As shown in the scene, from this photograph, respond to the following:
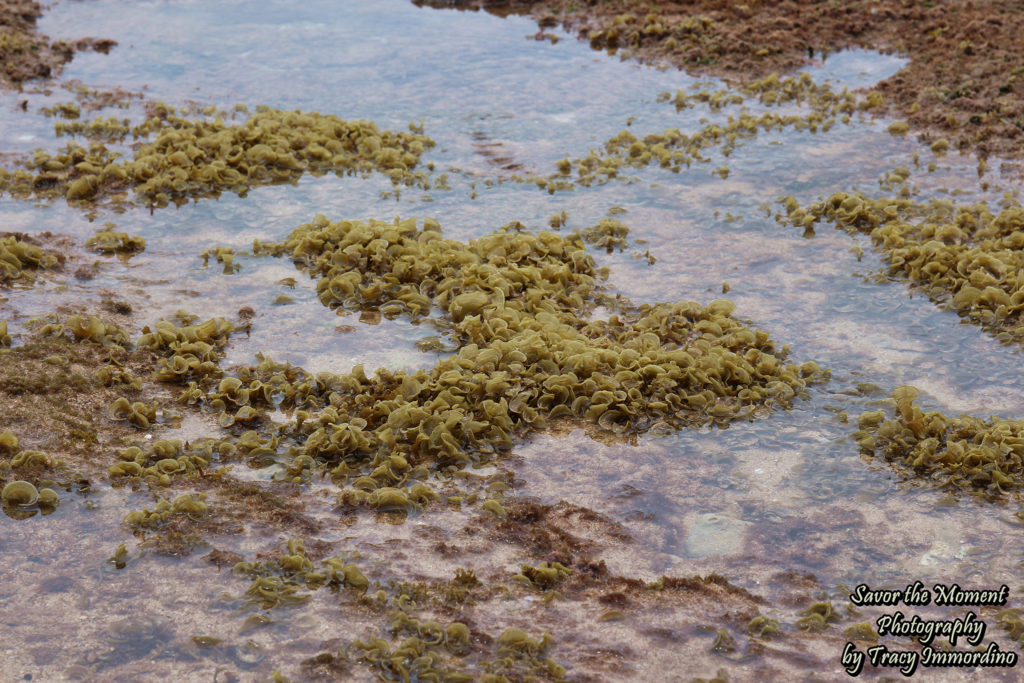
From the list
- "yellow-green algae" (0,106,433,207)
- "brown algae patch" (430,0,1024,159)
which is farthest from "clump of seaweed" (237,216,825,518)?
"brown algae patch" (430,0,1024,159)

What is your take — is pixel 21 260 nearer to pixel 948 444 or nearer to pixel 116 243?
pixel 116 243

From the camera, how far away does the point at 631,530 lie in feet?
14.1

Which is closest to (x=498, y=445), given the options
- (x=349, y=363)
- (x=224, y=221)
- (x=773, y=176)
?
(x=349, y=363)

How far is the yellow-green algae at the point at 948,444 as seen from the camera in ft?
15.0

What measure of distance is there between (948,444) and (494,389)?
2.46 metres

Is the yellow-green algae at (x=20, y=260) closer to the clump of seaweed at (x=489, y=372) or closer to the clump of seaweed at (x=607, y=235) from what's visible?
the clump of seaweed at (x=489, y=372)

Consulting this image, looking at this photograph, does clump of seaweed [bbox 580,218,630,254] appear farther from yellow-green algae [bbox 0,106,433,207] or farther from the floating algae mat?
yellow-green algae [bbox 0,106,433,207]

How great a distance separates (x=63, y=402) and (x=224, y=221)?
2.93m

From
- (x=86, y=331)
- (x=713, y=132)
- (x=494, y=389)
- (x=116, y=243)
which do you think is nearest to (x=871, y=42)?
(x=713, y=132)

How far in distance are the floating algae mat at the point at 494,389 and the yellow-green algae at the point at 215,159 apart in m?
0.04

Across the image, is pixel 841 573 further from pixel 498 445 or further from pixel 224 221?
pixel 224 221

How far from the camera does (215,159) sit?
26.8 feet

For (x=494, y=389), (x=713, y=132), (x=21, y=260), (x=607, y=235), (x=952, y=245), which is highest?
(x=713, y=132)

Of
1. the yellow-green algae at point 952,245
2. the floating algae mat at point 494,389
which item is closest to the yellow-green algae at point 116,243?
the floating algae mat at point 494,389
